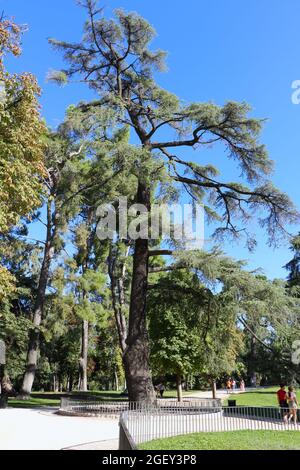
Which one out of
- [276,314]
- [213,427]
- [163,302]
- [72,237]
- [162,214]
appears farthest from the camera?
[72,237]

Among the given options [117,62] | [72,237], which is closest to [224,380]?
[72,237]

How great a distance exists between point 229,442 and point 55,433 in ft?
18.4

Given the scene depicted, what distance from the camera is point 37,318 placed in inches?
1326

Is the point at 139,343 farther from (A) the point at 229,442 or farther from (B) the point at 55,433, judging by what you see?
(A) the point at 229,442

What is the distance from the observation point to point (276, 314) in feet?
56.9

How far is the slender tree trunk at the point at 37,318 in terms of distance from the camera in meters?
32.2

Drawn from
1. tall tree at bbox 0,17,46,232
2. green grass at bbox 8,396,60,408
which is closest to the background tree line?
tall tree at bbox 0,17,46,232

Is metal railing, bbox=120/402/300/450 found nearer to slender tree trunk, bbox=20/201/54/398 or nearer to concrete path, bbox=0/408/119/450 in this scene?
concrete path, bbox=0/408/119/450

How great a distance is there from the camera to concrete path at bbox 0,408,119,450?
11.9m

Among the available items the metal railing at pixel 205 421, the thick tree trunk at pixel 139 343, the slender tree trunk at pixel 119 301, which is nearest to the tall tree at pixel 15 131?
the metal railing at pixel 205 421

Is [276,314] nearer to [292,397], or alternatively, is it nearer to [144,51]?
[292,397]
